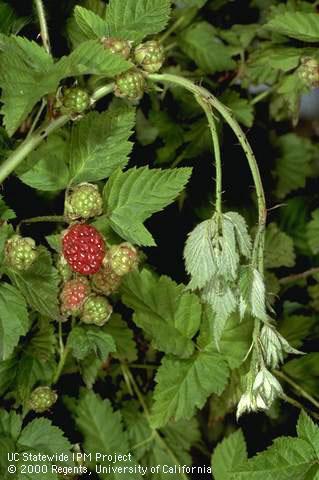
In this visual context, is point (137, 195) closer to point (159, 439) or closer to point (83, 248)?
point (83, 248)

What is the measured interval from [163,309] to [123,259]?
21 cm

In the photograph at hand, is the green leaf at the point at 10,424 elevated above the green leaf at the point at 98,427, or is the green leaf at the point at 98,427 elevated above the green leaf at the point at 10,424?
the green leaf at the point at 10,424

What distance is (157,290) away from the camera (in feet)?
3.77

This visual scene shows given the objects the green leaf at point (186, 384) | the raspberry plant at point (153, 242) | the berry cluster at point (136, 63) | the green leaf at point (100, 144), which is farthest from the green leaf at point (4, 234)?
the green leaf at point (186, 384)

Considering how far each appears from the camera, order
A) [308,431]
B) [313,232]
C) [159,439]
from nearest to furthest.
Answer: [308,431] < [159,439] < [313,232]

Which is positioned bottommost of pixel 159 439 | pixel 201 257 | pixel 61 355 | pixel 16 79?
pixel 159 439

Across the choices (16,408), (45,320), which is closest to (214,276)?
(45,320)

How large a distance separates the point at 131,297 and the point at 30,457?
0.26 meters

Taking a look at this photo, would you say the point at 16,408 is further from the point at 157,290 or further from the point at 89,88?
the point at 89,88

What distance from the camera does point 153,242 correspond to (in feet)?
3.21

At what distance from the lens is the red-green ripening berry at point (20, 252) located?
3.10 ft

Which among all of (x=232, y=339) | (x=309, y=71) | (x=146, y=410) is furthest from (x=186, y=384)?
(x=309, y=71)

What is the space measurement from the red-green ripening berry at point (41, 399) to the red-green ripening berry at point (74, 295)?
175 mm

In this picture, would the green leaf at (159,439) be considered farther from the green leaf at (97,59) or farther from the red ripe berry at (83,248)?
the green leaf at (97,59)
